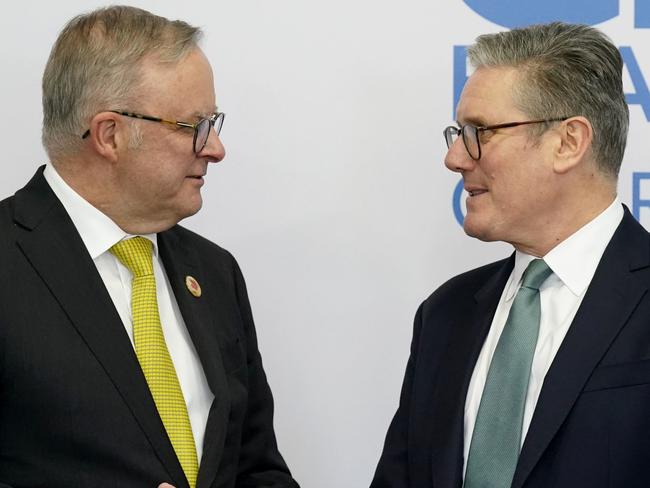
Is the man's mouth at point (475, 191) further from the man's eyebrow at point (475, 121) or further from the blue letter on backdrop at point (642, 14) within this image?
the blue letter on backdrop at point (642, 14)

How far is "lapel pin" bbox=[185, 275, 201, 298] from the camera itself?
8.85 feet

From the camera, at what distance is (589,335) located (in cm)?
240

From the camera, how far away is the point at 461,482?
2.51 meters

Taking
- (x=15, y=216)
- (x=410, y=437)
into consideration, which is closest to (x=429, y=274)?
(x=410, y=437)

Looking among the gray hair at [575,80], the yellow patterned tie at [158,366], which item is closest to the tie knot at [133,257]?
the yellow patterned tie at [158,366]

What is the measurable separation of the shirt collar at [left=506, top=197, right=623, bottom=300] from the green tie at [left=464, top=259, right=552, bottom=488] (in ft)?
0.12

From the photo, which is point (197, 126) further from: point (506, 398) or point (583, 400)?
point (583, 400)

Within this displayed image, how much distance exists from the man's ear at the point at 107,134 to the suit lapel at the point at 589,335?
1051 mm

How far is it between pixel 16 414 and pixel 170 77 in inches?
31.5

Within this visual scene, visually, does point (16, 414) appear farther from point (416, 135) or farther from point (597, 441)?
point (416, 135)

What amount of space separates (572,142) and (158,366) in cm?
102

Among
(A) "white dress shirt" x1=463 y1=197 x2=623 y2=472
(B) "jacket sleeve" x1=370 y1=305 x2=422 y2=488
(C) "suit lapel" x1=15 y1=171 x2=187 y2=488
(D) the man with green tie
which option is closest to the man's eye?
(D) the man with green tie

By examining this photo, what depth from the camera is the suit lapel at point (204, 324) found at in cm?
252

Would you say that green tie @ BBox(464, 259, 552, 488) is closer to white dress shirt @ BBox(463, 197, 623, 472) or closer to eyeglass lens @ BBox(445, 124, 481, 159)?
white dress shirt @ BBox(463, 197, 623, 472)
